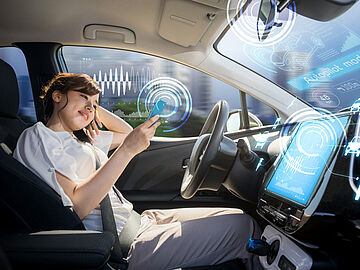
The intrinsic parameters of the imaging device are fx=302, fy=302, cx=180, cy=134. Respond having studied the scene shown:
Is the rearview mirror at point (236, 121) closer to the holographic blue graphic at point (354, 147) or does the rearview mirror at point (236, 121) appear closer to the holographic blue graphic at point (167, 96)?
the holographic blue graphic at point (167, 96)

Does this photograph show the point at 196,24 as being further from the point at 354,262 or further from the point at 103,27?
the point at 354,262

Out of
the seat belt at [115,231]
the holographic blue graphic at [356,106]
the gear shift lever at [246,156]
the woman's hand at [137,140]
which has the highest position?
the holographic blue graphic at [356,106]

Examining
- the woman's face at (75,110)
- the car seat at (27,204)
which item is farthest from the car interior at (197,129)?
the woman's face at (75,110)

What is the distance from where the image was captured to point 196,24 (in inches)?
63.9

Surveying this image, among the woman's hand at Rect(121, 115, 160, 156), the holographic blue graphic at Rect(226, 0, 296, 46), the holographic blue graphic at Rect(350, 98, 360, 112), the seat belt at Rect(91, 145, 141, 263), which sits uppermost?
the holographic blue graphic at Rect(226, 0, 296, 46)

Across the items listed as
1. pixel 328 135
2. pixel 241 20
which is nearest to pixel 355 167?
pixel 328 135

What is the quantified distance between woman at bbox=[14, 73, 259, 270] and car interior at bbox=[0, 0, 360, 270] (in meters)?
0.05

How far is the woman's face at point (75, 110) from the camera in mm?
1191

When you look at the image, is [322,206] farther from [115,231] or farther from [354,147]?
[115,231]

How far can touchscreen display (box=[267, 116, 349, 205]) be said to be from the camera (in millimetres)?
861

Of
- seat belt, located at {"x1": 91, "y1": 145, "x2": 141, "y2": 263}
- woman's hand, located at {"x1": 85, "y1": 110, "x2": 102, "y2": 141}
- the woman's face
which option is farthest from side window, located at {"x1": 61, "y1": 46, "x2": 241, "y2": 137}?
seat belt, located at {"x1": 91, "y1": 145, "x2": 141, "y2": 263}

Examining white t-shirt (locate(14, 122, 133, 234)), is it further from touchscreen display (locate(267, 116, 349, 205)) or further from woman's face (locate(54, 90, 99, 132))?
touchscreen display (locate(267, 116, 349, 205))

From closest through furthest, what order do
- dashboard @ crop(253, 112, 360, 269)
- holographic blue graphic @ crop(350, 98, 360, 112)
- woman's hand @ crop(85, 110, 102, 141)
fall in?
1. dashboard @ crop(253, 112, 360, 269)
2. holographic blue graphic @ crop(350, 98, 360, 112)
3. woman's hand @ crop(85, 110, 102, 141)

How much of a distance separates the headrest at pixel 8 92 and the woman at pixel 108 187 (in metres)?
0.17
